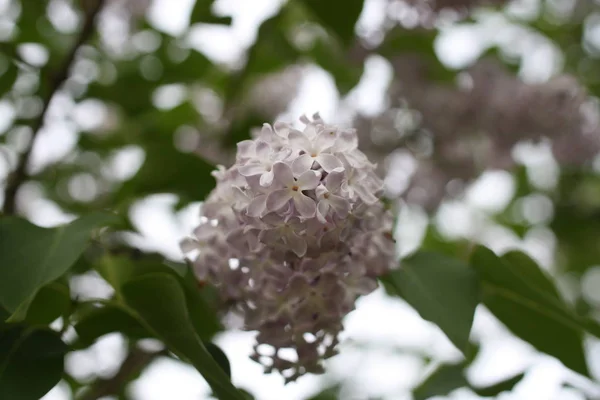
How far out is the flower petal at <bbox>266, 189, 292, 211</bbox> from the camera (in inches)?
27.7

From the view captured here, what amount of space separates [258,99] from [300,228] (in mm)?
1368

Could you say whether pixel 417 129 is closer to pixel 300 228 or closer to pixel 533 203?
pixel 533 203

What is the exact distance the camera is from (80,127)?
1.74 m

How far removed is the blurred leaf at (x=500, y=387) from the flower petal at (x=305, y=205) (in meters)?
0.53

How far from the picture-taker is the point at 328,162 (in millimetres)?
725

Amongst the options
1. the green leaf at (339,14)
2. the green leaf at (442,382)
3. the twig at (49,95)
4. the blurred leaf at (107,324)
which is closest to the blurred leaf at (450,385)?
the green leaf at (442,382)

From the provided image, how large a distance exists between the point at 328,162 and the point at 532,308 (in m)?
0.43

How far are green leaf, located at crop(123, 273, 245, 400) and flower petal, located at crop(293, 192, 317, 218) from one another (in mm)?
157

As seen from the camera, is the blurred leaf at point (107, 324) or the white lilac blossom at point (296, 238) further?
the blurred leaf at point (107, 324)

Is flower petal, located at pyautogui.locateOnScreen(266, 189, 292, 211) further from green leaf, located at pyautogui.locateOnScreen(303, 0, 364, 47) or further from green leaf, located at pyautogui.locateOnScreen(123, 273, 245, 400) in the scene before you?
green leaf, located at pyautogui.locateOnScreen(303, 0, 364, 47)

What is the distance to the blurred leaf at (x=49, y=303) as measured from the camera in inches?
31.2

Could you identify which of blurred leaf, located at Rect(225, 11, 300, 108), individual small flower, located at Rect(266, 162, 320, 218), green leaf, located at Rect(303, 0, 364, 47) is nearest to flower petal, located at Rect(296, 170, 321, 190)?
individual small flower, located at Rect(266, 162, 320, 218)

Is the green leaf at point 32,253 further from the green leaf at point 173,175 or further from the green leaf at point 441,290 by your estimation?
the green leaf at point 441,290

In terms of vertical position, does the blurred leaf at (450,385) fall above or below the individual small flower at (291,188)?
below
